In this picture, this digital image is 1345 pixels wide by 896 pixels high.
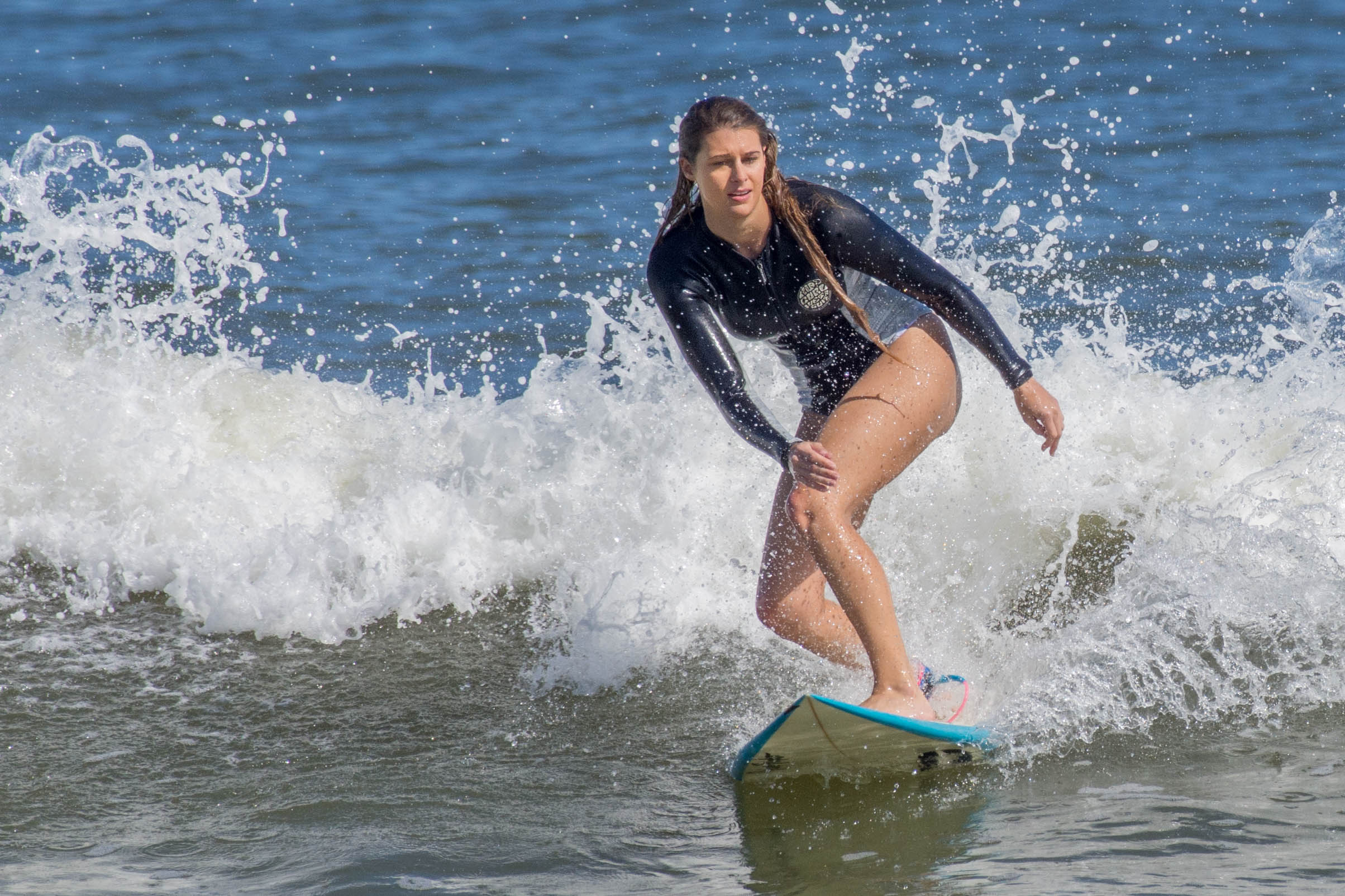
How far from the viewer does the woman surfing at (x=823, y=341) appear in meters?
3.89

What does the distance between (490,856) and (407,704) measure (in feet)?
4.14

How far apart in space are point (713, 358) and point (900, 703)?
3.59 ft

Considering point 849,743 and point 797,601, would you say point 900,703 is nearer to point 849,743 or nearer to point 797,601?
point 849,743

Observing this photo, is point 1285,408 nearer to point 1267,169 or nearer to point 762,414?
point 762,414

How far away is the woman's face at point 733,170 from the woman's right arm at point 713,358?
263 mm

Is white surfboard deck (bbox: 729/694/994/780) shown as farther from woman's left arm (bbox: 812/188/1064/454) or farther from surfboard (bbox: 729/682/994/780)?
woman's left arm (bbox: 812/188/1064/454)

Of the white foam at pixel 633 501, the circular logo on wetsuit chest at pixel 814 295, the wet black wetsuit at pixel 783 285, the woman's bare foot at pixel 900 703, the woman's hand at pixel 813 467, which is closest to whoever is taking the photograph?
the woman's hand at pixel 813 467

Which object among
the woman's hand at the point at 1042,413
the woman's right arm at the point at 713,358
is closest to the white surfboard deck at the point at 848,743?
the woman's right arm at the point at 713,358

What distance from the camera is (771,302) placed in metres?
4.16

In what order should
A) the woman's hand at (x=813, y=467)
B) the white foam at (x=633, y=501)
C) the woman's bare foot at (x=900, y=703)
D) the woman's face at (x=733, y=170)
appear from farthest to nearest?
the white foam at (x=633, y=501), the woman's face at (x=733, y=170), the woman's bare foot at (x=900, y=703), the woman's hand at (x=813, y=467)

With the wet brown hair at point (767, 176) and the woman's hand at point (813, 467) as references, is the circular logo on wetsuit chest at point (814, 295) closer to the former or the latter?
the wet brown hair at point (767, 176)

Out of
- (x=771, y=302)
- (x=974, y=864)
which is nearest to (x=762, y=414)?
(x=771, y=302)

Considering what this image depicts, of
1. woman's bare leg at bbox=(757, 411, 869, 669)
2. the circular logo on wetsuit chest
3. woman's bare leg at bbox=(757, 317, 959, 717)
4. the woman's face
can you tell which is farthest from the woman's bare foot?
the woman's face

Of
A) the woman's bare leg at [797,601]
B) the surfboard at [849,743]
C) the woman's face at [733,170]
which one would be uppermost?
the woman's face at [733,170]
